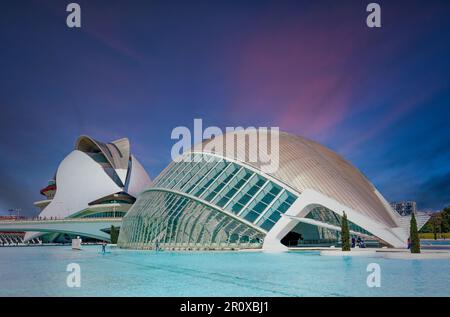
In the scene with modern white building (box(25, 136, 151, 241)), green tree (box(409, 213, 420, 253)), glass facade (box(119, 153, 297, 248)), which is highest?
modern white building (box(25, 136, 151, 241))

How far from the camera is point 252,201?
32062 millimetres

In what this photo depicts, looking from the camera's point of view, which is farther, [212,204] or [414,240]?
[212,204]

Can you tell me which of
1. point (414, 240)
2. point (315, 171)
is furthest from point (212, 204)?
point (414, 240)

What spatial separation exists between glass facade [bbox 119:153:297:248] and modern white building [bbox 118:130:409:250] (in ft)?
0.24

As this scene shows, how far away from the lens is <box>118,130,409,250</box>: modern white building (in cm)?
3067

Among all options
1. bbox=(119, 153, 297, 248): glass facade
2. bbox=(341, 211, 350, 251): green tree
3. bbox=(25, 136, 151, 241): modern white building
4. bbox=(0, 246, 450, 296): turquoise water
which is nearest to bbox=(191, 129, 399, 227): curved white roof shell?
bbox=(119, 153, 297, 248): glass facade

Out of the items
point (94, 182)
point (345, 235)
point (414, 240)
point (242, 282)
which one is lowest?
point (242, 282)

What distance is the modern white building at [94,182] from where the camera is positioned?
285ft

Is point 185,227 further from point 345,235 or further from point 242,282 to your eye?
point 242,282

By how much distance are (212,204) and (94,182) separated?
60867mm

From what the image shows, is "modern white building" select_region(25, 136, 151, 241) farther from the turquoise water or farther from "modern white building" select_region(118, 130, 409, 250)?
the turquoise water

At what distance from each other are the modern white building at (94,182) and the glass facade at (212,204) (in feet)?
164

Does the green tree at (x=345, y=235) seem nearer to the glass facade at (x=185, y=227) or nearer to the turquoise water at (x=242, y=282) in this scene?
the glass facade at (x=185, y=227)
